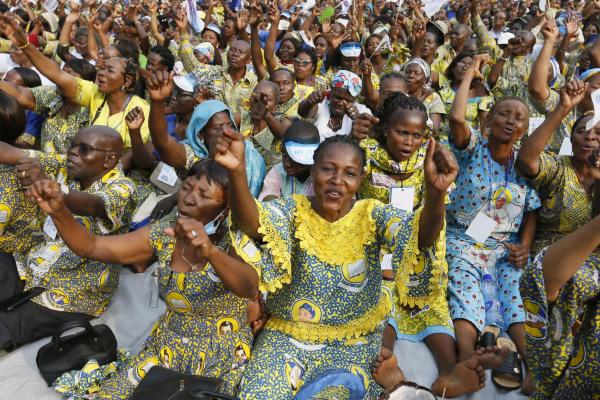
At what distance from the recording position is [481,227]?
2.97 m

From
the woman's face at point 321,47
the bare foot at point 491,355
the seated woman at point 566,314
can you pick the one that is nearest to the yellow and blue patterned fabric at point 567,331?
the seated woman at point 566,314

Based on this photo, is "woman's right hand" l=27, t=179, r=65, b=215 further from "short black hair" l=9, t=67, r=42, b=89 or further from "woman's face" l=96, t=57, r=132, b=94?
"short black hair" l=9, t=67, r=42, b=89

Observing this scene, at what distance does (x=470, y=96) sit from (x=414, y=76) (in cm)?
83

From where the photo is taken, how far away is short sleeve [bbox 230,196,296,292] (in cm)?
201

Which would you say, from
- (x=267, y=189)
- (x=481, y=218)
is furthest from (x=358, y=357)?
(x=267, y=189)

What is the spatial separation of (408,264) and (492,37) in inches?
226

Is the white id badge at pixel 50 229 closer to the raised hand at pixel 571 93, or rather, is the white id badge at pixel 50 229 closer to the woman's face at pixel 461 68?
the raised hand at pixel 571 93

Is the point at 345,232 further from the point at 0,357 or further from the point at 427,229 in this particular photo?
the point at 0,357

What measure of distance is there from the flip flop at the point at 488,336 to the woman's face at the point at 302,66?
11.6 ft

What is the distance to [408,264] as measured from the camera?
199cm

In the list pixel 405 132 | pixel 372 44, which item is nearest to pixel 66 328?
pixel 405 132

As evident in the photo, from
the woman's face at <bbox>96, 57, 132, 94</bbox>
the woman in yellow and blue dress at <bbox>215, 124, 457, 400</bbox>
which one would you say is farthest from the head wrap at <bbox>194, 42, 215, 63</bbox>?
the woman in yellow and blue dress at <bbox>215, 124, 457, 400</bbox>

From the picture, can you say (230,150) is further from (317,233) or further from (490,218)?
(490,218)

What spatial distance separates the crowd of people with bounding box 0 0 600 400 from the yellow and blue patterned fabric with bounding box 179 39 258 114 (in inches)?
23.1
